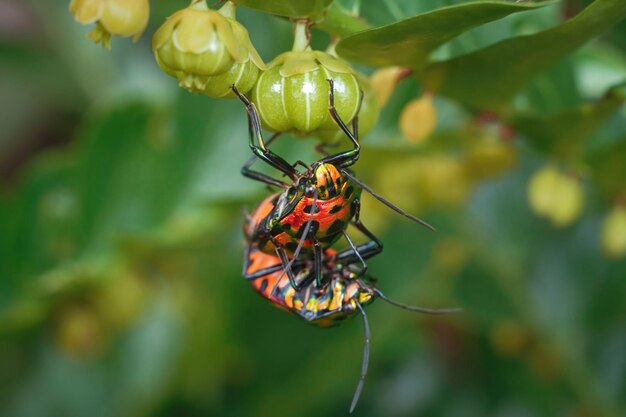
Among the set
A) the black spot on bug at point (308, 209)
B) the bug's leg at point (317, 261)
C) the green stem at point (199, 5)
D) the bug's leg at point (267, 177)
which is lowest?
the bug's leg at point (317, 261)

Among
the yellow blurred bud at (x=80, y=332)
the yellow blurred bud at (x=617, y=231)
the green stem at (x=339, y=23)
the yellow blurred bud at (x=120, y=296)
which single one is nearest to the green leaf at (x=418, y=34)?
the green stem at (x=339, y=23)

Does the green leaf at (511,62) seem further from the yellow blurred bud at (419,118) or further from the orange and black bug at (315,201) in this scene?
the orange and black bug at (315,201)

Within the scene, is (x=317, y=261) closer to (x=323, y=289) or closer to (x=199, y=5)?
(x=323, y=289)

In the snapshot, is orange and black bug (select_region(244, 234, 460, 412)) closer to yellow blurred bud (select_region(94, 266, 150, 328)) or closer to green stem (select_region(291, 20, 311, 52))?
green stem (select_region(291, 20, 311, 52))

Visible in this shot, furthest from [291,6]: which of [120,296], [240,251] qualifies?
[240,251]

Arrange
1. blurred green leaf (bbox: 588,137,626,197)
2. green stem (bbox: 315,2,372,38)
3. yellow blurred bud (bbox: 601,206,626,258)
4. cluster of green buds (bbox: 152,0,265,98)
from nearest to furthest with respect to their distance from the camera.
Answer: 1. cluster of green buds (bbox: 152,0,265,98)
2. green stem (bbox: 315,2,372,38)
3. blurred green leaf (bbox: 588,137,626,197)
4. yellow blurred bud (bbox: 601,206,626,258)

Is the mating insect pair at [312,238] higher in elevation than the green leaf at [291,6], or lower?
lower

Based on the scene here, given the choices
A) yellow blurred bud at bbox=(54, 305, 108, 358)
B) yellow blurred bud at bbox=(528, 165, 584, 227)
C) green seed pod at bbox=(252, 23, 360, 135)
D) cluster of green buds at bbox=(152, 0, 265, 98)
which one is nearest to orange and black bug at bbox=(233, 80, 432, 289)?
green seed pod at bbox=(252, 23, 360, 135)
